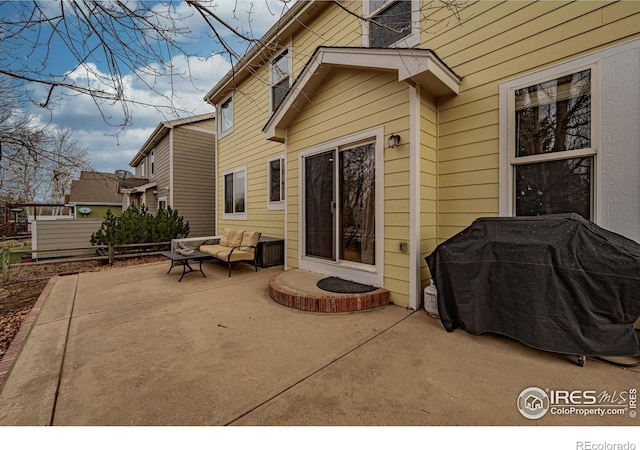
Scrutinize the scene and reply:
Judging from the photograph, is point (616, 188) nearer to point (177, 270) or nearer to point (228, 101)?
point (177, 270)

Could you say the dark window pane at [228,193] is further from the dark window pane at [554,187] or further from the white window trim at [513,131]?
the dark window pane at [554,187]

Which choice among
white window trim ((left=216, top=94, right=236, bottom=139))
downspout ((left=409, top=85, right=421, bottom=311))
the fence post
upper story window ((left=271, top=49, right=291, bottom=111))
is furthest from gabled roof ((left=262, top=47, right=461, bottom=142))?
the fence post

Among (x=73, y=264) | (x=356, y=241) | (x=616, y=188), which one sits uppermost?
(x=616, y=188)

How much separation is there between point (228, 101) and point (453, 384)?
10001 millimetres

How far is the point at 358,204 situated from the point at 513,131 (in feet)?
7.13

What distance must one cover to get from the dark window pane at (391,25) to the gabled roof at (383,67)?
88cm

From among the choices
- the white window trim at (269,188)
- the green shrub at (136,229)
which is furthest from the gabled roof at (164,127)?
the white window trim at (269,188)

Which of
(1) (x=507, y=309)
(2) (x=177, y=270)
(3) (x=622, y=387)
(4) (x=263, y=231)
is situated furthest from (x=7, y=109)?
(3) (x=622, y=387)

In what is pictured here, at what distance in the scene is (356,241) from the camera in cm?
433

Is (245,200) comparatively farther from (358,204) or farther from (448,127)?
(448,127)

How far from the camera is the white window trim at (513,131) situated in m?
2.79

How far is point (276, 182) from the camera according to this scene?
7.11 m

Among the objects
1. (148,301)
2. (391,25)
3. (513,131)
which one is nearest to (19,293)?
(148,301)
